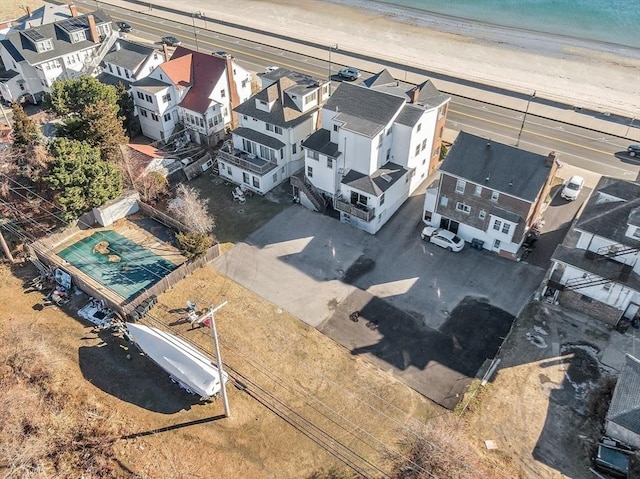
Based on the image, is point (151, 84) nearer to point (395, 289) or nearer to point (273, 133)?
point (273, 133)

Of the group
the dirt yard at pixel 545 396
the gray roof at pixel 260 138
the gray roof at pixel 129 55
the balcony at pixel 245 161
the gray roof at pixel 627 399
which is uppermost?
the gray roof at pixel 129 55

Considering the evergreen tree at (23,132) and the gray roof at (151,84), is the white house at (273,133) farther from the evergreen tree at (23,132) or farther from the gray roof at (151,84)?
the evergreen tree at (23,132)

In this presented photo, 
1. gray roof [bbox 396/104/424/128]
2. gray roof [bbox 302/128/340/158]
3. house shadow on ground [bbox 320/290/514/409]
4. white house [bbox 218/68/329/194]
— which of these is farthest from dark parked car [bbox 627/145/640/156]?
white house [bbox 218/68/329/194]

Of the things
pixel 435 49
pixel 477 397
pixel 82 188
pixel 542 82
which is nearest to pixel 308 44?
pixel 435 49

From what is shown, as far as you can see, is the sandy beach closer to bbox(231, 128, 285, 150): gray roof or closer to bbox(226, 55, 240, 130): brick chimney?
bbox(226, 55, 240, 130): brick chimney

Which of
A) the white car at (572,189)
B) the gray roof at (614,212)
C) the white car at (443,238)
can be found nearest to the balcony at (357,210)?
the white car at (443,238)

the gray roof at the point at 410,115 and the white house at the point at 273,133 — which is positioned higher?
the gray roof at the point at 410,115

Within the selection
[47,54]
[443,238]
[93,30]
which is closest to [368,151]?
[443,238]
